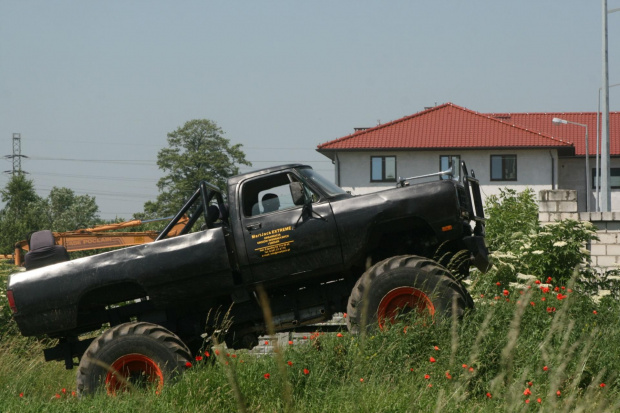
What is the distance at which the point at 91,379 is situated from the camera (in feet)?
28.4

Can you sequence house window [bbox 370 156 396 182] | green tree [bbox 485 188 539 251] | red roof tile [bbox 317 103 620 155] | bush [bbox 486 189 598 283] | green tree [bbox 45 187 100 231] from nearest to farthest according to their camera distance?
bush [bbox 486 189 598 283]
green tree [bbox 485 188 539 251]
red roof tile [bbox 317 103 620 155]
house window [bbox 370 156 396 182]
green tree [bbox 45 187 100 231]

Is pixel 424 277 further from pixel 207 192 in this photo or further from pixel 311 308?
pixel 207 192

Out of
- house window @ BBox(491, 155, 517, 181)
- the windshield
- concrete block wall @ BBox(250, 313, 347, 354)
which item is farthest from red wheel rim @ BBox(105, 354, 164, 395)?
house window @ BBox(491, 155, 517, 181)

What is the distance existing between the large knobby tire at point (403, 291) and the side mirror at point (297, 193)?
105cm

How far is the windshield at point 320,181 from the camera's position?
941 cm

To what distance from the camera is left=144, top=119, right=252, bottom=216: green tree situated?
71312mm

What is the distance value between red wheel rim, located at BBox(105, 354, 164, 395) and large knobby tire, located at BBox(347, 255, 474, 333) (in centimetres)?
206

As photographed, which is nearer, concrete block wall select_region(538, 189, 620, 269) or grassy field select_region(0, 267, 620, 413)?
grassy field select_region(0, 267, 620, 413)

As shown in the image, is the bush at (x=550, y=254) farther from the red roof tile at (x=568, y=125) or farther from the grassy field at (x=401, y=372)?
the red roof tile at (x=568, y=125)

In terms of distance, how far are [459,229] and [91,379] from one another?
417 cm

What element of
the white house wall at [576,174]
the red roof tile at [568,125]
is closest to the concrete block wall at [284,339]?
the white house wall at [576,174]

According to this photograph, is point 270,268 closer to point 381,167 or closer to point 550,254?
point 550,254

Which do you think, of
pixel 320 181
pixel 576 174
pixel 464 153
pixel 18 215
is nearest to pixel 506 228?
pixel 320 181

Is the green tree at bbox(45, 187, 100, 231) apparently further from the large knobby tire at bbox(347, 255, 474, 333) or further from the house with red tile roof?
the large knobby tire at bbox(347, 255, 474, 333)
